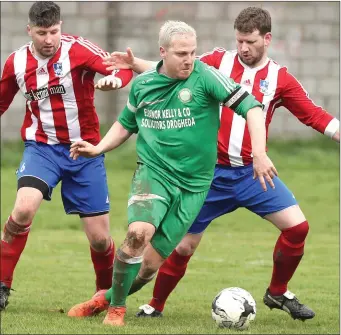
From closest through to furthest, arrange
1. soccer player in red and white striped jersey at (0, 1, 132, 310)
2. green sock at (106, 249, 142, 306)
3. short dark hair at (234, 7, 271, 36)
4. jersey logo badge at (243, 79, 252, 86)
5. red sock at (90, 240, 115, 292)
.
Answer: green sock at (106, 249, 142, 306) → short dark hair at (234, 7, 271, 36) → jersey logo badge at (243, 79, 252, 86) → soccer player in red and white striped jersey at (0, 1, 132, 310) → red sock at (90, 240, 115, 292)

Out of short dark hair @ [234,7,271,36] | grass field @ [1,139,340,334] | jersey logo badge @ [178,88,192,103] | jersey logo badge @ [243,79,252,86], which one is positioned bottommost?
grass field @ [1,139,340,334]

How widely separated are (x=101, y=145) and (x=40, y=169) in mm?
908

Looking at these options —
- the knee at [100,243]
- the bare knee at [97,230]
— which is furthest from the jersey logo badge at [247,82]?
the knee at [100,243]

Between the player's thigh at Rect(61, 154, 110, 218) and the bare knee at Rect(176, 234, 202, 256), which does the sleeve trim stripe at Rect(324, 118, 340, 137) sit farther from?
the player's thigh at Rect(61, 154, 110, 218)

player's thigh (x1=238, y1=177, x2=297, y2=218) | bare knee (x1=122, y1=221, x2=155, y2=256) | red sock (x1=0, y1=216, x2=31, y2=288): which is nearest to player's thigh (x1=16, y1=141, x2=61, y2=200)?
red sock (x1=0, y1=216, x2=31, y2=288)

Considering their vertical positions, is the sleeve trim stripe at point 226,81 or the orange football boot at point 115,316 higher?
the sleeve trim stripe at point 226,81

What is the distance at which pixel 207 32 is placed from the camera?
20.7 m

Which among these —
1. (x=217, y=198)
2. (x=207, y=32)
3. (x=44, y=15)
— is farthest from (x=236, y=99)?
(x=207, y=32)

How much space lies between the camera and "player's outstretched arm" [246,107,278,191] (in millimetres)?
7031

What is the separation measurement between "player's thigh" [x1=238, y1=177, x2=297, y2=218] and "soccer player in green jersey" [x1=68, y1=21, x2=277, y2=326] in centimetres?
63

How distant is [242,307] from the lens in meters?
7.71

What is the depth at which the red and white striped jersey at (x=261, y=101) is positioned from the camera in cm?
818

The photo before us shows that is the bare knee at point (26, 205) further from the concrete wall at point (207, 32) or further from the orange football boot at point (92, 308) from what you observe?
the concrete wall at point (207, 32)

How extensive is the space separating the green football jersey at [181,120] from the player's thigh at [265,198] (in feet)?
2.23
